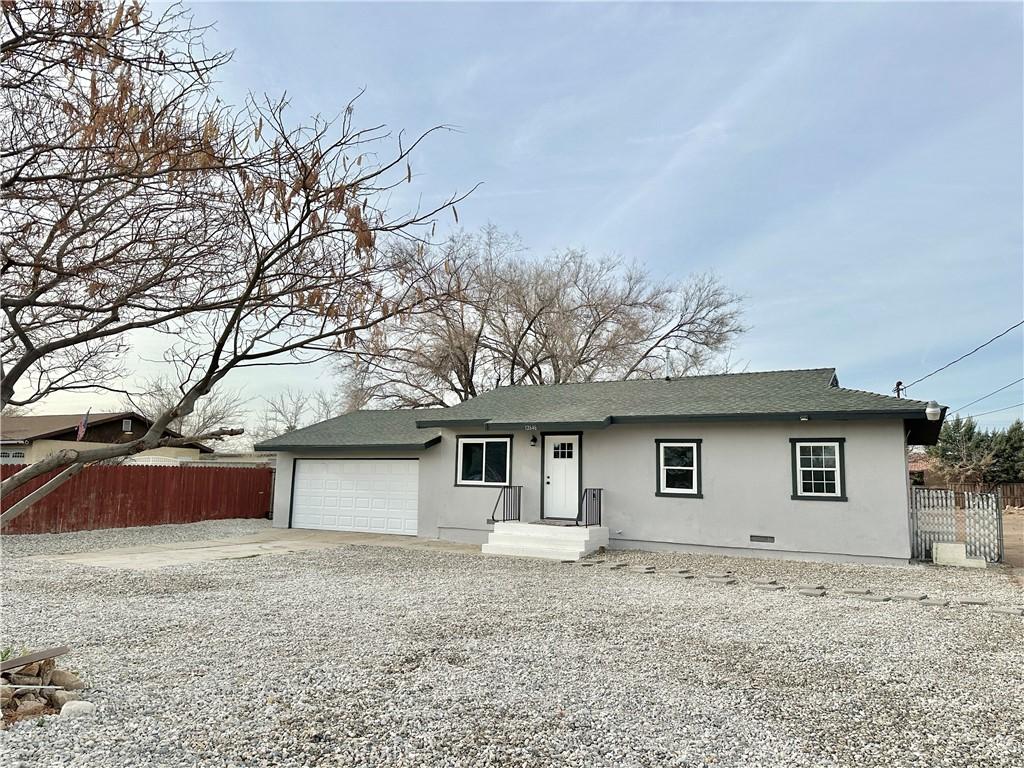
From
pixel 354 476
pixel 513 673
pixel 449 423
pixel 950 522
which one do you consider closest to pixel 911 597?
pixel 950 522

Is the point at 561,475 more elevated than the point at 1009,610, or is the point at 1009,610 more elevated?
the point at 561,475

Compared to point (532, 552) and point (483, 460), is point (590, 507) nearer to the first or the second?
point (532, 552)

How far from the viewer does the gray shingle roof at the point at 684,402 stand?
11.9 m

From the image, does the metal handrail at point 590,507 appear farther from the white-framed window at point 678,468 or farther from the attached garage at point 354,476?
the attached garage at point 354,476

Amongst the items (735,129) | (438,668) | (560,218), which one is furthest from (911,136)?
(438,668)

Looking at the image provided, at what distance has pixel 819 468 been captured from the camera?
1205 centimetres

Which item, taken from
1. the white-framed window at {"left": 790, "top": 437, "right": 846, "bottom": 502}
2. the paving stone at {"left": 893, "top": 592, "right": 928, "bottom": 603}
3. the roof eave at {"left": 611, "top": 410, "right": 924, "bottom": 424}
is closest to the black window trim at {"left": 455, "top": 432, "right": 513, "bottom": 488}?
the roof eave at {"left": 611, "top": 410, "right": 924, "bottom": 424}

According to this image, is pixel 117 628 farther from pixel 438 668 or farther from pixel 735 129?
pixel 735 129

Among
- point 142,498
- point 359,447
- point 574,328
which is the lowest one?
point 142,498

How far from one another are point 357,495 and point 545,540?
5.98 metres

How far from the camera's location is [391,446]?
15.8m

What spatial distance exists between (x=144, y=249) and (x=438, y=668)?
365cm

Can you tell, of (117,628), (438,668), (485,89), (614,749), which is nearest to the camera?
(614,749)

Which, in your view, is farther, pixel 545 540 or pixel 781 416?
pixel 545 540
